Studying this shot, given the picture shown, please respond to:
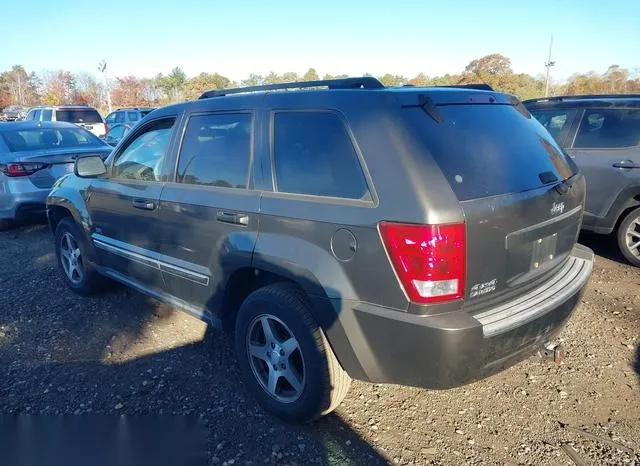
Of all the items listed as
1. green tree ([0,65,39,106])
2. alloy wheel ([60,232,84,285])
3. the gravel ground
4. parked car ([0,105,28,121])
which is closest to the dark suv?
the gravel ground

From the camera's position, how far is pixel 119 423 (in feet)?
9.04

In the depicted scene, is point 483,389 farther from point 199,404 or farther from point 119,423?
point 119,423

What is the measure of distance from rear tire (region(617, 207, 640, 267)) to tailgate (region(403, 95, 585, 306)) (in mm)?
2897

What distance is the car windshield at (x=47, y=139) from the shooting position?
273 inches

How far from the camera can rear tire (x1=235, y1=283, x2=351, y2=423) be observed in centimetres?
244

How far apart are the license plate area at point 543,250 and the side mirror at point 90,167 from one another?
3.40m

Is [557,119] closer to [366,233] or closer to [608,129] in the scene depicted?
[608,129]

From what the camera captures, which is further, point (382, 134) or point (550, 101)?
point (550, 101)

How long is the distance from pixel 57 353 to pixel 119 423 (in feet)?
3.80

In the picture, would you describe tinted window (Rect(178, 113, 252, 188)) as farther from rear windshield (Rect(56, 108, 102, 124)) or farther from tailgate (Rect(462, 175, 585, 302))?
rear windshield (Rect(56, 108, 102, 124))

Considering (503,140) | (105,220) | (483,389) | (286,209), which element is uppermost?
(503,140)

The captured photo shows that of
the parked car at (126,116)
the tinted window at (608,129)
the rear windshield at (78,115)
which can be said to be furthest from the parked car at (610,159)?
the parked car at (126,116)

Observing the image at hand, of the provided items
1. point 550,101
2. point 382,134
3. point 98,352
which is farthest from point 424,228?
point 550,101

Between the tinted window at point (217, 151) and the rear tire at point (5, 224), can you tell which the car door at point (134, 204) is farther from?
the rear tire at point (5, 224)
